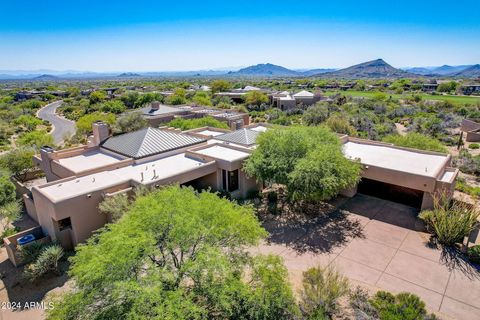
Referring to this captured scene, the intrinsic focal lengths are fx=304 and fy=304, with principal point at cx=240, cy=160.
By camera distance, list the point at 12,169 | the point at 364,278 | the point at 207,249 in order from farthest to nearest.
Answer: the point at 12,169 → the point at 364,278 → the point at 207,249

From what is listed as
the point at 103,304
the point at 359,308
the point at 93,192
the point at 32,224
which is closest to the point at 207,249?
the point at 103,304

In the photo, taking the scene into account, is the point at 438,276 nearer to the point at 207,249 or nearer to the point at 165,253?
the point at 207,249

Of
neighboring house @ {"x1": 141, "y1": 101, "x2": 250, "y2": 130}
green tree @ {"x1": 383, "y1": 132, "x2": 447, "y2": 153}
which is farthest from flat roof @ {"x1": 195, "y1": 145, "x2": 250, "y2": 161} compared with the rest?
neighboring house @ {"x1": 141, "y1": 101, "x2": 250, "y2": 130}

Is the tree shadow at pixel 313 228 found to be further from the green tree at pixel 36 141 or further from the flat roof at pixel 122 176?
the green tree at pixel 36 141

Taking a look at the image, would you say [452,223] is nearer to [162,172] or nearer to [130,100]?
[162,172]

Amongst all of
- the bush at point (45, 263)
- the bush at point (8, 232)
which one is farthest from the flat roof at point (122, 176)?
the bush at point (8, 232)
